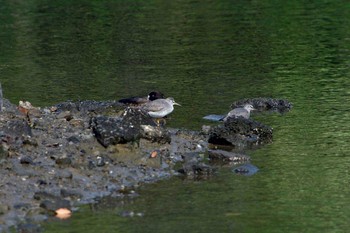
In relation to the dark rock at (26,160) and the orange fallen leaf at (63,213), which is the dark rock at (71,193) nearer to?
the orange fallen leaf at (63,213)

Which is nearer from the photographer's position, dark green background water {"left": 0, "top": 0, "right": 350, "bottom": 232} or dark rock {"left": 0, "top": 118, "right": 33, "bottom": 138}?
dark green background water {"left": 0, "top": 0, "right": 350, "bottom": 232}

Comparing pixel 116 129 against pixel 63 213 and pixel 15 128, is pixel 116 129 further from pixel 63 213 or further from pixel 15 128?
pixel 63 213

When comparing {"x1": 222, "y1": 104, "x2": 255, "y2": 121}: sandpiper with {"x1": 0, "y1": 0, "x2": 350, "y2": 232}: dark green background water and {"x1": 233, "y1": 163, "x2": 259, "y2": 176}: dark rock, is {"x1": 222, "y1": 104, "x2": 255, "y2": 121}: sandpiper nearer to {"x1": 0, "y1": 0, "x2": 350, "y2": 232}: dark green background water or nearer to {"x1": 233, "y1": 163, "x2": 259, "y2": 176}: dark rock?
{"x1": 0, "y1": 0, "x2": 350, "y2": 232}: dark green background water

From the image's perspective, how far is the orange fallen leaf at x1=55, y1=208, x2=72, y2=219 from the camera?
42.8ft

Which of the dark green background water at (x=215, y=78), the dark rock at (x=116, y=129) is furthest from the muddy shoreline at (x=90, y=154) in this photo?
the dark green background water at (x=215, y=78)

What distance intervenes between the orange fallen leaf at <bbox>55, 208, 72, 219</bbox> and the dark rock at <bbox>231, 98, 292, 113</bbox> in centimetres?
729

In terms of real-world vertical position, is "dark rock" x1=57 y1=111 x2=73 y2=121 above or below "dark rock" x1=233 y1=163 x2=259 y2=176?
above

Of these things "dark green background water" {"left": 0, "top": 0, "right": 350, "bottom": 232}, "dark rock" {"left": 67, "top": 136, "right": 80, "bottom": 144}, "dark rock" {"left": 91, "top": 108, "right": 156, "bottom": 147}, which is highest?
"dark rock" {"left": 91, "top": 108, "right": 156, "bottom": 147}

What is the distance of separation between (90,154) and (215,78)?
8.54 metres

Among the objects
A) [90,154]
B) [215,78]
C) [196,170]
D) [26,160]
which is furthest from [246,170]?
[215,78]

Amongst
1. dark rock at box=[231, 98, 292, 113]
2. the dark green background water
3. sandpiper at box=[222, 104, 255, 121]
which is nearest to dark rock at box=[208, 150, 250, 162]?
the dark green background water

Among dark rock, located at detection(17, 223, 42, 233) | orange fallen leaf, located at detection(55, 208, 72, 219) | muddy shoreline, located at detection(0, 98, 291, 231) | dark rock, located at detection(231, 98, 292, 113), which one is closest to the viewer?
dark rock, located at detection(17, 223, 42, 233)

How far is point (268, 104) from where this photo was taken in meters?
20.1

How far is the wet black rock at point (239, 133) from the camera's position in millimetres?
17000
